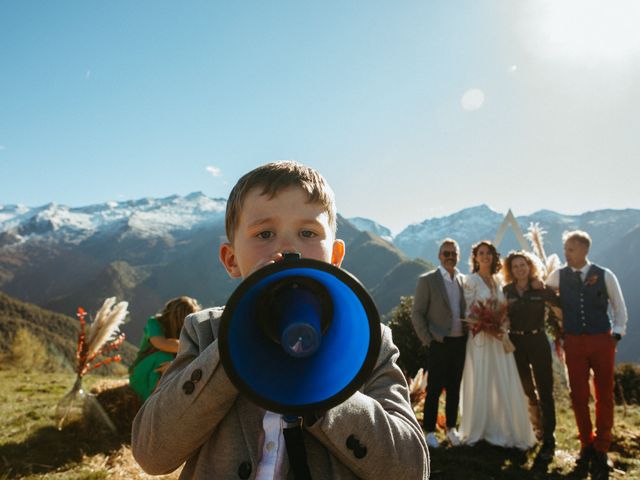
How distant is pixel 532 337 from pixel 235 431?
19.9 ft

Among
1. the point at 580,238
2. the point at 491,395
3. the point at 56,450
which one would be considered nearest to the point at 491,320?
the point at 491,395

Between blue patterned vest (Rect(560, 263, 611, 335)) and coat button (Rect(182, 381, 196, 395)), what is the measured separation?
592 cm

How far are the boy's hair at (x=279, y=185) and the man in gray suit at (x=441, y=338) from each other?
5191mm

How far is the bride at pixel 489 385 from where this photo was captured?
243 inches

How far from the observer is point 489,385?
6.49 metres

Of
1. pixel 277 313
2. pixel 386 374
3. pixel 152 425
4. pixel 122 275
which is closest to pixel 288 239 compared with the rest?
pixel 277 313

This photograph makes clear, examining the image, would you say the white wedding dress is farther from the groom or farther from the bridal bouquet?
the groom

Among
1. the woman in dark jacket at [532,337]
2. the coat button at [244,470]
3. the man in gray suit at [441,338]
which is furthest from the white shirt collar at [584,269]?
the coat button at [244,470]

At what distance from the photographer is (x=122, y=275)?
199500 millimetres

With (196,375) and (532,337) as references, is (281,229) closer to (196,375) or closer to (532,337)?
(196,375)

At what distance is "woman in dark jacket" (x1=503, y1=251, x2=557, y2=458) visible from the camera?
5875 mm

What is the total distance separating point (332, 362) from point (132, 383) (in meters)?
5.22

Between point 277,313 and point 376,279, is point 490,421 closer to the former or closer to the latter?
point 277,313

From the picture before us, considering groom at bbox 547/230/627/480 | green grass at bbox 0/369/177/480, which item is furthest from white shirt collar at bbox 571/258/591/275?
green grass at bbox 0/369/177/480
